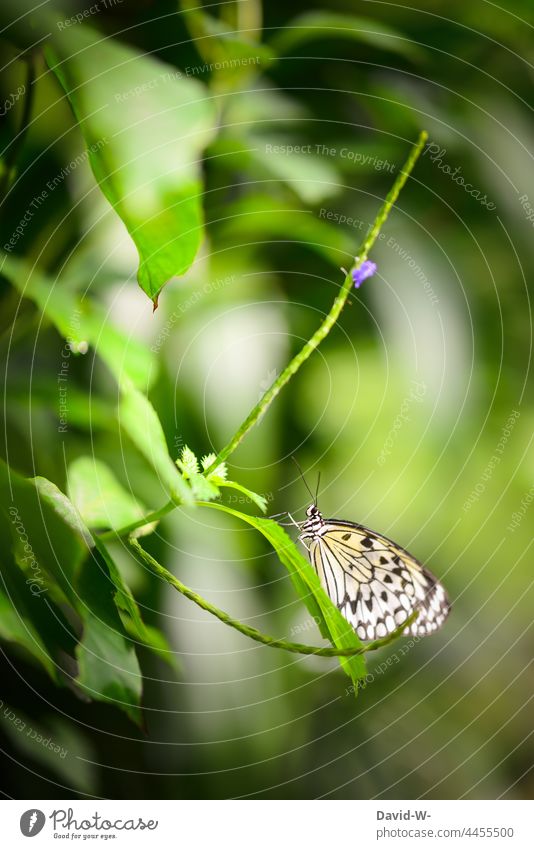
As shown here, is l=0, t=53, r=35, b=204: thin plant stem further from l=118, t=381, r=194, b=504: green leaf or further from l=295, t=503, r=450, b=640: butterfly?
l=295, t=503, r=450, b=640: butterfly

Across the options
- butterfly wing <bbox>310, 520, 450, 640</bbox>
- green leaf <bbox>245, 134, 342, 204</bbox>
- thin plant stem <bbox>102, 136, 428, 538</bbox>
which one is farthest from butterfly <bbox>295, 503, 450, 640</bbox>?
green leaf <bbox>245, 134, 342, 204</bbox>

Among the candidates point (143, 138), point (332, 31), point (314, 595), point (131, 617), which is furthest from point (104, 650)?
point (332, 31)

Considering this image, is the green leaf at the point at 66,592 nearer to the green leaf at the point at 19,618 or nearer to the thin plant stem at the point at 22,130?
the green leaf at the point at 19,618

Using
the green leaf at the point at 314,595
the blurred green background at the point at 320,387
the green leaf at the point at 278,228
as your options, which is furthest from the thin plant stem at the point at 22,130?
the green leaf at the point at 314,595

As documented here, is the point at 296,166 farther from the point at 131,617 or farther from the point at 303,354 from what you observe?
the point at 131,617
